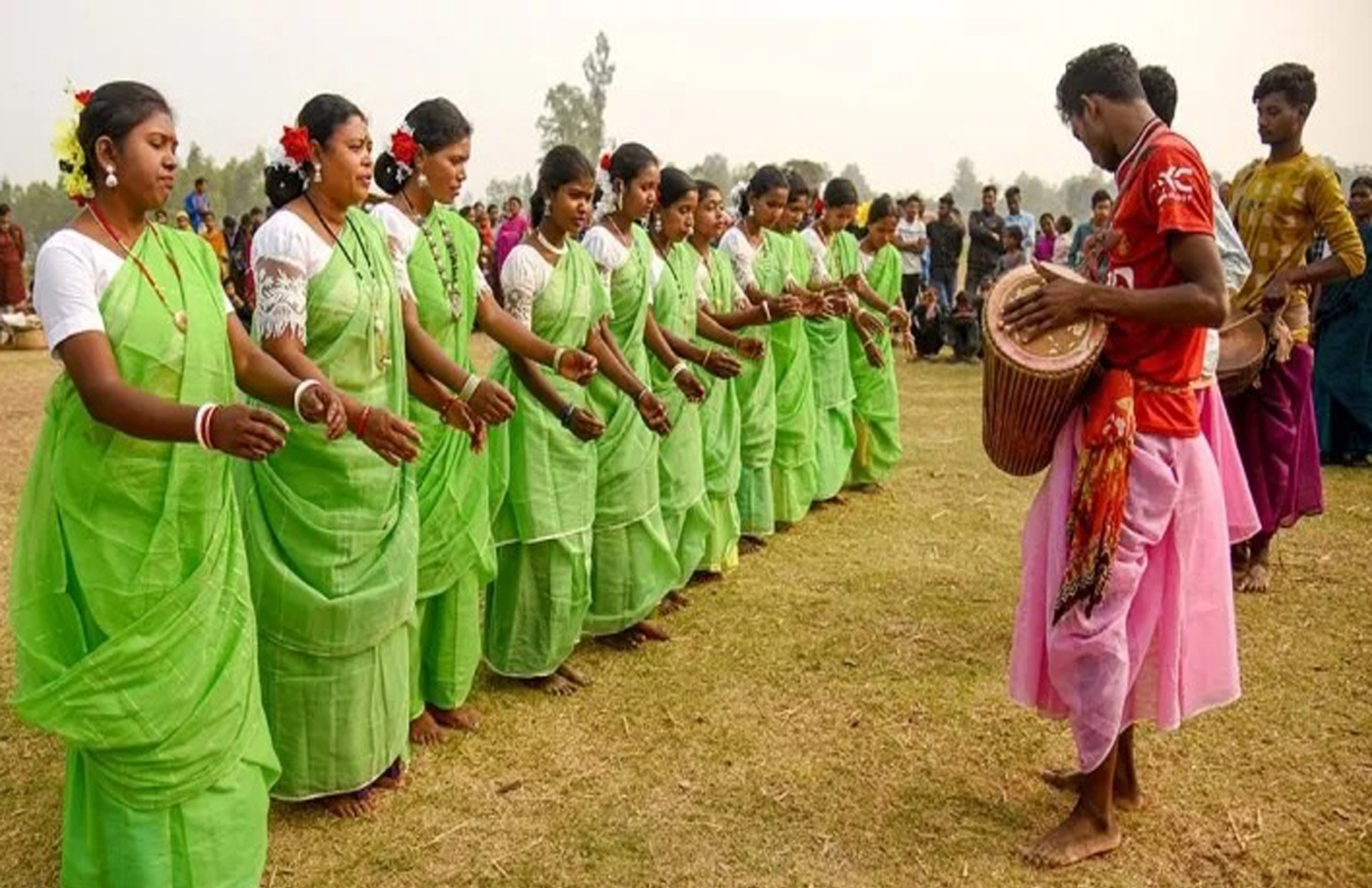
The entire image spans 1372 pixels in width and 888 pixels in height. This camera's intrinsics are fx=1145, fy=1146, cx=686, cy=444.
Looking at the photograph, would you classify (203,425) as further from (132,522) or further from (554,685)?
(554,685)

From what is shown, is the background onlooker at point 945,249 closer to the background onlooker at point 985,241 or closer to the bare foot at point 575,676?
the background onlooker at point 985,241

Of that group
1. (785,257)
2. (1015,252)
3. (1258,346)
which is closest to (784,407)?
(785,257)

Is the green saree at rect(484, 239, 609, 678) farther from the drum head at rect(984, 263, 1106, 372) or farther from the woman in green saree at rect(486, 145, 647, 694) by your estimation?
the drum head at rect(984, 263, 1106, 372)

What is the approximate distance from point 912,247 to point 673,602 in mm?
11530

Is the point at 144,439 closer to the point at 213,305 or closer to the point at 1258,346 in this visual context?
the point at 213,305

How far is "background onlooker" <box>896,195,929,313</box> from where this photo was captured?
1620cm

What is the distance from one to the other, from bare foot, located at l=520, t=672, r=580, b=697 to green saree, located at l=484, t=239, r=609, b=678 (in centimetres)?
6

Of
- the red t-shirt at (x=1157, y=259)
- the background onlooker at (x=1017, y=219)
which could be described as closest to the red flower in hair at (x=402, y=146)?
the red t-shirt at (x=1157, y=259)

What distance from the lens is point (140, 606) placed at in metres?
2.70

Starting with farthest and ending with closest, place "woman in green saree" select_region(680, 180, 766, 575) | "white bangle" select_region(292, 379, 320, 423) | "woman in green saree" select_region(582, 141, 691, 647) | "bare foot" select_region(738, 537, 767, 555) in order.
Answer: "bare foot" select_region(738, 537, 767, 555) → "woman in green saree" select_region(680, 180, 766, 575) → "woman in green saree" select_region(582, 141, 691, 647) → "white bangle" select_region(292, 379, 320, 423)

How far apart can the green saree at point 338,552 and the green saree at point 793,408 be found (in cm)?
348

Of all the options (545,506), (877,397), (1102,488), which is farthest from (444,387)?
(877,397)

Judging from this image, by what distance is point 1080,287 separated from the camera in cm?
303

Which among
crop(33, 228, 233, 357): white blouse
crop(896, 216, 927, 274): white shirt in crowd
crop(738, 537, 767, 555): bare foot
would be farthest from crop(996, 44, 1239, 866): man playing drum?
crop(896, 216, 927, 274): white shirt in crowd
